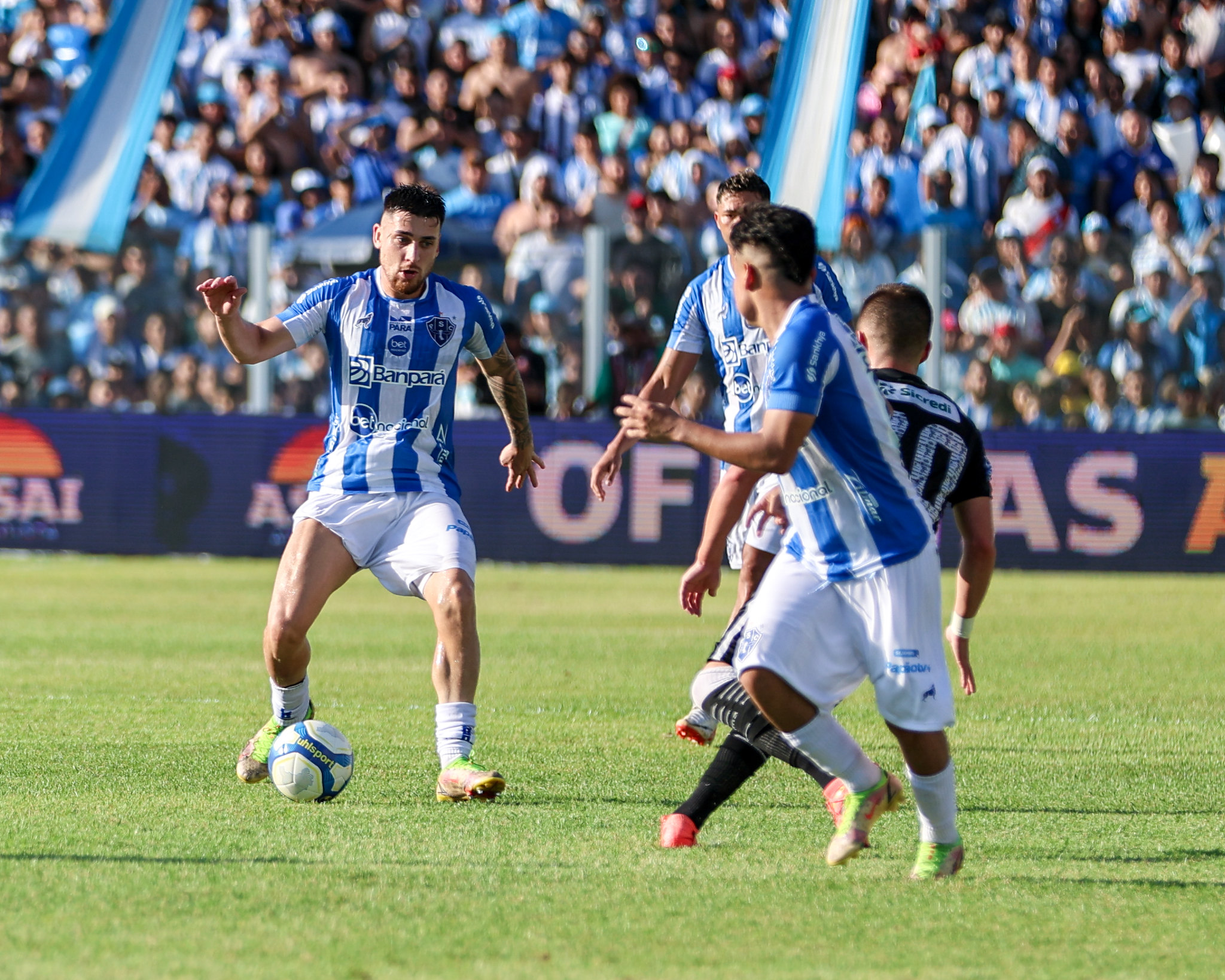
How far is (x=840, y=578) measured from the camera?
501cm

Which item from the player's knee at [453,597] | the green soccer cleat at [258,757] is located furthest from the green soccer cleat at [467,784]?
the green soccer cleat at [258,757]

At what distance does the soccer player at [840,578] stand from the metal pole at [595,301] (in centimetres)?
1038

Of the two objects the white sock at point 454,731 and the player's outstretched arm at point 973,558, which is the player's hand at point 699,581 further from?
the white sock at point 454,731

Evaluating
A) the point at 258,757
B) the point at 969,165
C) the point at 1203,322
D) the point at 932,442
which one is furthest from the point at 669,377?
the point at 969,165

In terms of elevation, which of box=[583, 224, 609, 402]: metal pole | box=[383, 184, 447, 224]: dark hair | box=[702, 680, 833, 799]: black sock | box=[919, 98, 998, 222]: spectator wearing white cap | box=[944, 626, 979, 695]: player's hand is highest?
box=[919, 98, 998, 222]: spectator wearing white cap

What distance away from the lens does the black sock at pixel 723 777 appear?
562 centimetres

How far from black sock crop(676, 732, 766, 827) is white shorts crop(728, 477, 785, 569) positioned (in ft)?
3.19

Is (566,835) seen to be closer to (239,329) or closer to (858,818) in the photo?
(858,818)

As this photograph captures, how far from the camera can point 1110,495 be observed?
15195 millimetres

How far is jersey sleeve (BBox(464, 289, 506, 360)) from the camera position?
705 cm

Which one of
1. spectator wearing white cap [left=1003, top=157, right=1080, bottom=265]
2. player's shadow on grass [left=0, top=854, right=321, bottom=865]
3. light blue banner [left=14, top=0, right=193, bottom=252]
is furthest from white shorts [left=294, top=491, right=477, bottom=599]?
light blue banner [left=14, top=0, right=193, bottom=252]

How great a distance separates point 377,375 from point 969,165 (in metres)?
11.0

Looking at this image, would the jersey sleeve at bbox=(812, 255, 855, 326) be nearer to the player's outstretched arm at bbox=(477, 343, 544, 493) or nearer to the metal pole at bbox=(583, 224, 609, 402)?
the player's outstretched arm at bbox=(477, 343, 544, 493)

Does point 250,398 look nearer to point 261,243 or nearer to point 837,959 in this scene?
point 261,243
